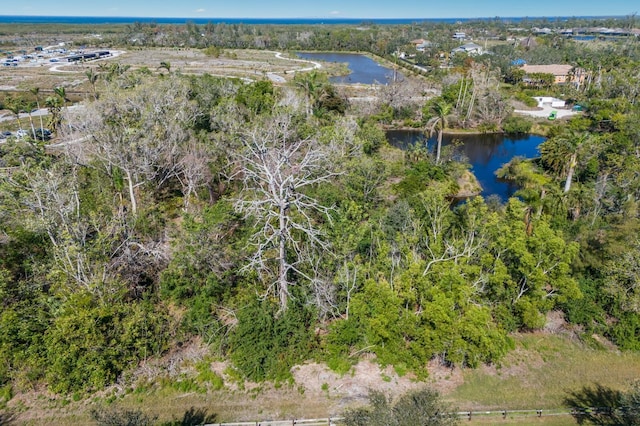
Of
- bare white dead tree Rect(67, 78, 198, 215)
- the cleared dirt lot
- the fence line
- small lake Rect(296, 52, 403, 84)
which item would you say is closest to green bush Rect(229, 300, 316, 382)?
the fence line

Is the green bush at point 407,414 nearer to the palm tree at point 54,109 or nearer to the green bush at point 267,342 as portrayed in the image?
the green bush at point 267,342

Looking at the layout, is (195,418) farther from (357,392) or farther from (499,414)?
(499,414)

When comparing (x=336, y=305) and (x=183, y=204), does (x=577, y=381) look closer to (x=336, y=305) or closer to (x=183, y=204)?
(x=336, y=305)

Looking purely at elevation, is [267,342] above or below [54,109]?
below

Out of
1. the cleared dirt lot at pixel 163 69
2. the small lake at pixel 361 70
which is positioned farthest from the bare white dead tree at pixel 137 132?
the small lake at pixel 361 70

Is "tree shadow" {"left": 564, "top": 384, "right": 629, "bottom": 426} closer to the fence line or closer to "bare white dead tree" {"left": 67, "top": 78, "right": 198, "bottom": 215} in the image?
the fence line

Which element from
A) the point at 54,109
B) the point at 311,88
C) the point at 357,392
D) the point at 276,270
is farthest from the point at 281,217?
the point at 54,109
